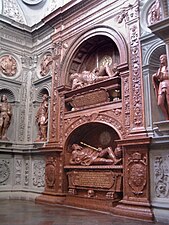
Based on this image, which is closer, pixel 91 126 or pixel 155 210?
pixel 155 210

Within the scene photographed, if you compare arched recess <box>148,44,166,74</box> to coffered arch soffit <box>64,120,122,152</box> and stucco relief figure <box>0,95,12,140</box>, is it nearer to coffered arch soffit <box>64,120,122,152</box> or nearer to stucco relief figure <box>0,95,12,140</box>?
coffered arch soffit <box>64,120,122,152</box>

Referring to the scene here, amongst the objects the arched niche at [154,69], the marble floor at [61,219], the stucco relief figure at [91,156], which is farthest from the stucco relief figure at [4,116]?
the arched niche at [154,69]

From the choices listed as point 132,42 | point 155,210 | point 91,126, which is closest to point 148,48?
point 132,42

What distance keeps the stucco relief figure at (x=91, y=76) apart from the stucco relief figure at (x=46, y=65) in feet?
4.15

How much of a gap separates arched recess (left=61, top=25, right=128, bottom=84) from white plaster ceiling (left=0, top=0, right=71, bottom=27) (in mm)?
2444

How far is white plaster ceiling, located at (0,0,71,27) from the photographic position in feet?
30.1

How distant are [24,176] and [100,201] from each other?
329 cm

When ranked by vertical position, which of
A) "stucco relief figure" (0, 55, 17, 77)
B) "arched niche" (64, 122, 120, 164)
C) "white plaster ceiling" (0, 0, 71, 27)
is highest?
"white plaster ceiling" (0, 0, 71, 27)

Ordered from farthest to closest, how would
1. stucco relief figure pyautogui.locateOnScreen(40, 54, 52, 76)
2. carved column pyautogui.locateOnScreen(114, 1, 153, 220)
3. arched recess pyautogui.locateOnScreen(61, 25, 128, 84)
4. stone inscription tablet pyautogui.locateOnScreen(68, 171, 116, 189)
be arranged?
stucco relief figure pyautogui.locateOnScreen(40, 54, 52, 76)
arched recess pyautogui.locateOnScreen(61, 25, 128, 84)
stone inscription tablet pyautogui.locateOnScreen(68, 171, 116, 189)
carved column pyautogui.locateOnScreen(114, 1, 153, 220)

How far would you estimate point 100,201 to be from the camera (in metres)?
5.95

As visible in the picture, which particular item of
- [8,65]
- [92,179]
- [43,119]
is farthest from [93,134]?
[8,65]

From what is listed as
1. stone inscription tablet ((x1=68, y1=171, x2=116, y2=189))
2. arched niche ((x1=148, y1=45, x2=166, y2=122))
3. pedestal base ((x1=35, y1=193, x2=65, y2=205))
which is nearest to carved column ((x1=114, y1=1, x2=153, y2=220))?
arched niche ((x1=148, y1=45, x2=166, y2=122))

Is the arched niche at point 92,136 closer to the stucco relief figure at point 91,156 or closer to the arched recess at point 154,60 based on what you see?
the stucco relief figure at point 91,156

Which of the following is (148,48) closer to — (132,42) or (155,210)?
(132,42)
